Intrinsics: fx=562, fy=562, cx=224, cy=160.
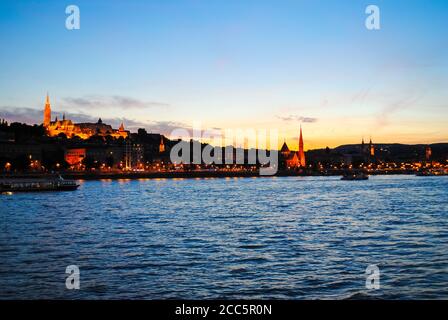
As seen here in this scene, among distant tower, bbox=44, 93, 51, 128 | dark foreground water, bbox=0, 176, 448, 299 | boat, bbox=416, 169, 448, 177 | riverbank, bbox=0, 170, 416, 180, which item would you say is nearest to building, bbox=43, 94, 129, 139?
distant tower, bbox=44, 93, 51, 128

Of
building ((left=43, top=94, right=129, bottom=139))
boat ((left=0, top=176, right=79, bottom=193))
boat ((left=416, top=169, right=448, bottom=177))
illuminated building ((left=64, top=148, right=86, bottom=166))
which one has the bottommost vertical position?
boat ((left=416, top=169, right=448, bottom=177))

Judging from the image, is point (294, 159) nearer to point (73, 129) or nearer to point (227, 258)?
point (73, 129)

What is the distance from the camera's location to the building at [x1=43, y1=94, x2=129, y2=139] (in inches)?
6447

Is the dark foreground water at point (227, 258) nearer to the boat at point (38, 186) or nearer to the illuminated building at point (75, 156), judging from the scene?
the boat at point (38, 186)

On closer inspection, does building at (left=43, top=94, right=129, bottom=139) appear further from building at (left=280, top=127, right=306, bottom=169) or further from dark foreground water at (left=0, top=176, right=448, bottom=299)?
dark foreground water at (left=0, top=176, right=448, bottom=299)

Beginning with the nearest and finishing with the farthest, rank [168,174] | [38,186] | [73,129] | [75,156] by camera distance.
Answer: [38,186] → [168,174] → [75,156] → [73,129]

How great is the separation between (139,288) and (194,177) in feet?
404

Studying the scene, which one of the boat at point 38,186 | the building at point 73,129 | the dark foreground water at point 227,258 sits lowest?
the dark foreground water at point 227,258

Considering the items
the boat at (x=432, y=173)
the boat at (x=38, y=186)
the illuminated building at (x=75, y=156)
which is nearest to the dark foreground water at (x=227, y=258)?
the boat at (x=38, y=186)

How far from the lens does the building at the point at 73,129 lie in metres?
164

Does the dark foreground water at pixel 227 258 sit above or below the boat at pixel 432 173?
above

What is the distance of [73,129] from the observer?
168 meters

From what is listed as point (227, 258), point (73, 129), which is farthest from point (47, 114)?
point (227, 258)

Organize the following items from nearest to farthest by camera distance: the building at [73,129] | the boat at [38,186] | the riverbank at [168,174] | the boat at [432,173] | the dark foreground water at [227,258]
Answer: the dark foreground water at [227,258], the boat at [38,186], the riverbank at [168,174], the boat at [432,173], the building at [73,129]
